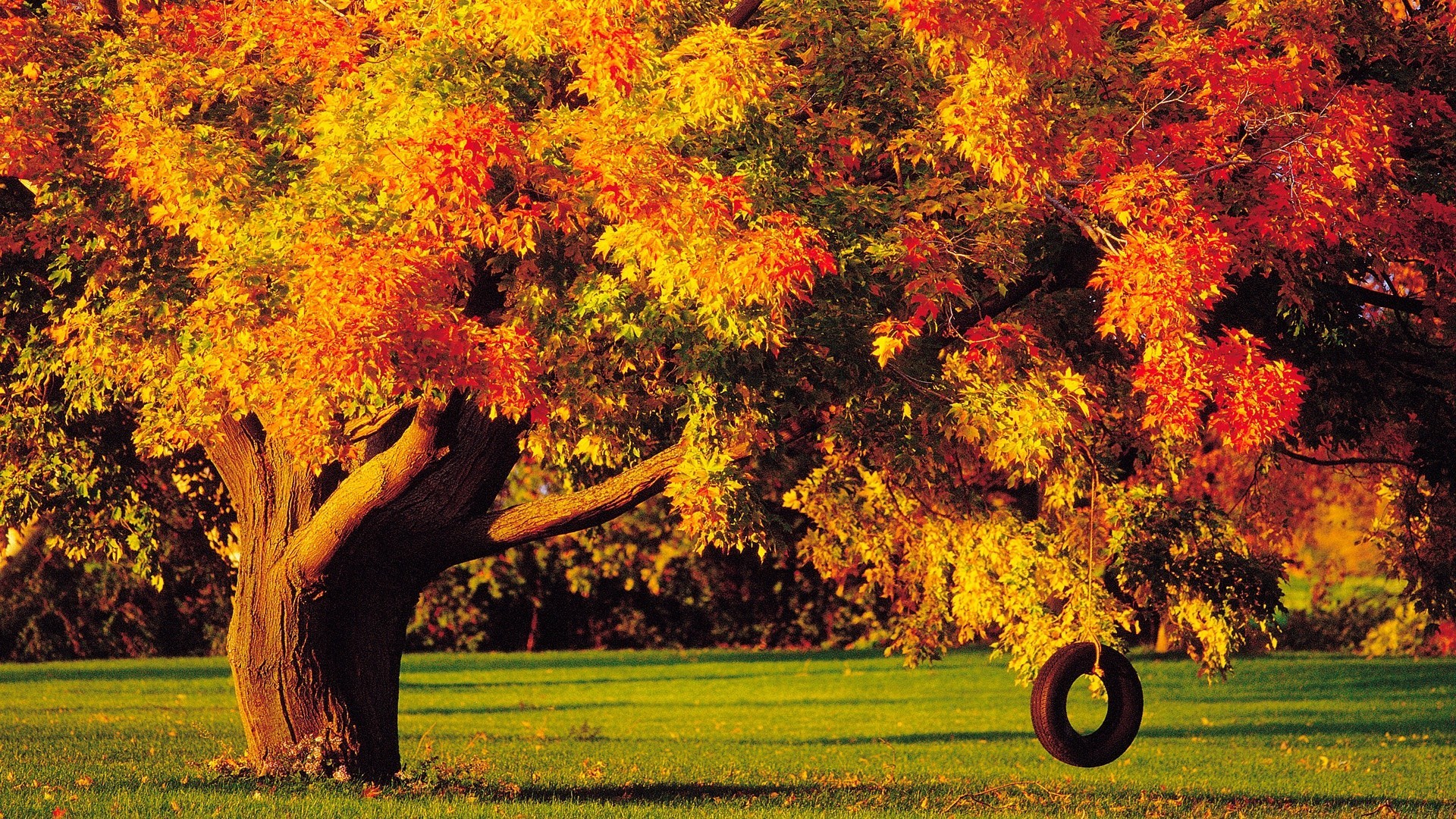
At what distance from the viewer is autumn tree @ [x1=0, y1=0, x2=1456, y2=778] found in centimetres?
1012

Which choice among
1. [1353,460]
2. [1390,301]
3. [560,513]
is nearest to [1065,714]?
[560,513]

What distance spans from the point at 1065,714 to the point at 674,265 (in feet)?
18.3

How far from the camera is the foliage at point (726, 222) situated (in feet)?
33.0

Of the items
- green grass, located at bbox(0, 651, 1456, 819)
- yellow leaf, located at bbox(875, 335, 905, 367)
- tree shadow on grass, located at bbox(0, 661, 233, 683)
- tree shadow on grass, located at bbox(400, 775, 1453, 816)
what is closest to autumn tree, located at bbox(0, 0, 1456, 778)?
yellow leaf, located at bbox(875, 335, 905, 367)

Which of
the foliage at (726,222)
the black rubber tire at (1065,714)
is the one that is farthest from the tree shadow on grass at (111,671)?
the black rubber tire at (1065,714)

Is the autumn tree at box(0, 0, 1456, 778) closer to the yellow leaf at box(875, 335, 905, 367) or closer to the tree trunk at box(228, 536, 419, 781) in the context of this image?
the tree trunk at box(228, 536, 419, 781)

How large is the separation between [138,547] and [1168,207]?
9380 mm

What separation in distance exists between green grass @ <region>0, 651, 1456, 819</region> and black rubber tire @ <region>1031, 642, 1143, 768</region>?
1513mm

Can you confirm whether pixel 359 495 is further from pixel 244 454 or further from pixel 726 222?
pixel 726 222

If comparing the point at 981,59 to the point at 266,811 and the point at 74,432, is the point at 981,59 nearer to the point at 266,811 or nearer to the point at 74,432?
the point at 266,811

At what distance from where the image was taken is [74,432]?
1473 cm

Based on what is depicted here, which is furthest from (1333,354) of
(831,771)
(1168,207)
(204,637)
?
(204,637)

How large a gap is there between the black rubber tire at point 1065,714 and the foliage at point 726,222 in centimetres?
53

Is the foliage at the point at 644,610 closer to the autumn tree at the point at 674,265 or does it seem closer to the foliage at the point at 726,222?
the autumn tree at the point at 674,265
